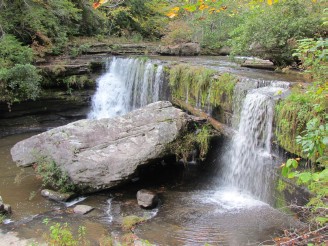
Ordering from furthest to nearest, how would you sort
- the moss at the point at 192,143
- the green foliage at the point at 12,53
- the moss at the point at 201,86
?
1. the green foliage at the point at 12,53
2. the moss at the point at 201,86
3. the moss at the point at 192,143

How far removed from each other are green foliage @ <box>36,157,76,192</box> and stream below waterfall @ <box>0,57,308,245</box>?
1.31 feet

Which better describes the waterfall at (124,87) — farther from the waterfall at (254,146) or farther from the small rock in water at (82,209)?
the small rock in water at (82,209)

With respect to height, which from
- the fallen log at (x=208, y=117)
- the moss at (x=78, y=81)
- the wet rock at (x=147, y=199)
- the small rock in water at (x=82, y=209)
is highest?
the moss at (x=78, y=81)

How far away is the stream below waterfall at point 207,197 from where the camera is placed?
21.1 feet

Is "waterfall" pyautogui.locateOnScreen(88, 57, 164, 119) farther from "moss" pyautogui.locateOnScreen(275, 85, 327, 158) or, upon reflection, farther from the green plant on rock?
"moss" pyautogui.locateOnScreen(275, 85, 327, 158)

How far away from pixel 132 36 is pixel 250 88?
44.6 feet

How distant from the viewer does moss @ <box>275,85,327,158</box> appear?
667 centimetres

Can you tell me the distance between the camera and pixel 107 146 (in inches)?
335

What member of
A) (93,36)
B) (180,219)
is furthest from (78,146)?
(93,36)

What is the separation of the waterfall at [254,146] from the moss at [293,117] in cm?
39

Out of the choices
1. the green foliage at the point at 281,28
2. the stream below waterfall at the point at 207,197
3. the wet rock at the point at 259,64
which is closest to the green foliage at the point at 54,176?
the stream below waterfall at the point at 207,197

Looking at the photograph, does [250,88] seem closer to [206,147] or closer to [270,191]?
[206,147]

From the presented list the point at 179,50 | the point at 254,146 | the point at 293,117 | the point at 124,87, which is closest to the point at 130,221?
the point at 254,146

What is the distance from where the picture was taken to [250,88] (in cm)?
870
